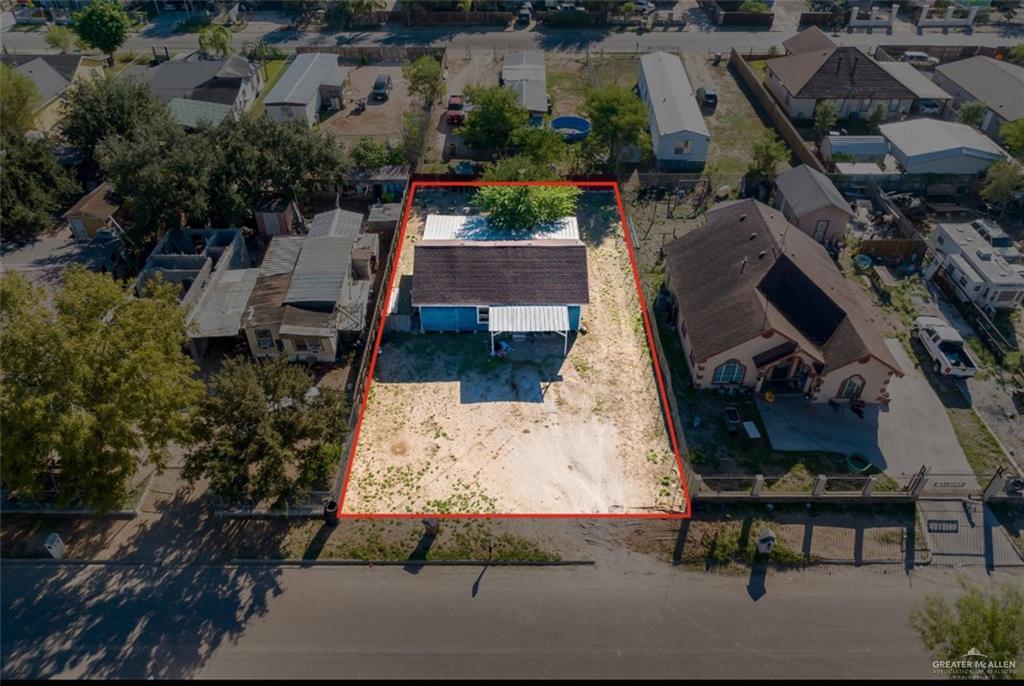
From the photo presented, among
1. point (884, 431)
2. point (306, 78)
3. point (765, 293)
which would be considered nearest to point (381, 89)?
point (306, 78)

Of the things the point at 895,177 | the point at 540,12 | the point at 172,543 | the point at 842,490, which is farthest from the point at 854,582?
the point at 540,12

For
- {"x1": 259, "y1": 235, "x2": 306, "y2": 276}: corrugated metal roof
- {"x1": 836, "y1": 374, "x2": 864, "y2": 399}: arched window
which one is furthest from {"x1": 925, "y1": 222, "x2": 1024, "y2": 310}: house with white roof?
{"x1": 259, "y1": 235, "x2": 306, "y2": 276}: corrugated metal roof

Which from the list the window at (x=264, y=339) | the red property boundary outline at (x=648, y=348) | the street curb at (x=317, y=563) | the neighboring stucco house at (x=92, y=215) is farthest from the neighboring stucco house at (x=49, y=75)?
the street curb at (x=317, y=563)

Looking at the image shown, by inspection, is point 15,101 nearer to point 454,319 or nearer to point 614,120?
point 454,319

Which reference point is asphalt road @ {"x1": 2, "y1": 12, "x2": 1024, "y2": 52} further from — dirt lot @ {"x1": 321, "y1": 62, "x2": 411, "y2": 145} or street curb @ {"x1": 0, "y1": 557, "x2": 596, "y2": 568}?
street curb @ {"x1": 0, "y1": 557, "x2": 596, "y2": 568}

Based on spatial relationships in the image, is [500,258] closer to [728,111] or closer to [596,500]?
[596,500]

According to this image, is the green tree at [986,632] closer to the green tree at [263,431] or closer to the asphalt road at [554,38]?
the green tree at [263,431]

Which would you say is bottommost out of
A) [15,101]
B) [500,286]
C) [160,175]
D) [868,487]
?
[868,487]
